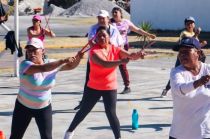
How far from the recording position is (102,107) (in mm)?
11031

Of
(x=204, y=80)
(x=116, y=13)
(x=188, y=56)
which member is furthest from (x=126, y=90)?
(x=204, y=80)

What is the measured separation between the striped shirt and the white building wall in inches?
1152

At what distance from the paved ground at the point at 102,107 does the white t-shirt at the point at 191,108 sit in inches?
139

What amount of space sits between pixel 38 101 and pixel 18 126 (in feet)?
1.17

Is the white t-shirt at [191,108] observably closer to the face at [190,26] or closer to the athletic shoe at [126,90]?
the face at [190,26]

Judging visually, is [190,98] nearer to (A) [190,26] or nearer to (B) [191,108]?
(B) [191,108]

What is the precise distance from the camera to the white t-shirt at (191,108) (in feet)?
16.7

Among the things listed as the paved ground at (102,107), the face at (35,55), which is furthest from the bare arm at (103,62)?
the paved ground at (102,107)

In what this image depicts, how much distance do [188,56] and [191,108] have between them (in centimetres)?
46

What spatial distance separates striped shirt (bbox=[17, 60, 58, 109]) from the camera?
6449 mm

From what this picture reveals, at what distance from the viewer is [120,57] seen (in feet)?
25.7

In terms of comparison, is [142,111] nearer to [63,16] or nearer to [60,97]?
[60,97]

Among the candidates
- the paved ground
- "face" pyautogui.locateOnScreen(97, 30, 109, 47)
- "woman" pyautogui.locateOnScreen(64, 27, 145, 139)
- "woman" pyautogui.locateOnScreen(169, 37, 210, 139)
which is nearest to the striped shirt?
"woman" pyautogui.locateOnScreen(64, 27, 145, 139)

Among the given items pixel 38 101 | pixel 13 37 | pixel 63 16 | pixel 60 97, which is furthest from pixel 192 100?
pixel 63 16
